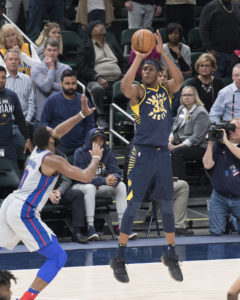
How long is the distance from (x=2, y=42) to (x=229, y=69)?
12.5 feet

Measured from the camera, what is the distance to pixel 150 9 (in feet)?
38.7

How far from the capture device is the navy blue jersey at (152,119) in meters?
6.71

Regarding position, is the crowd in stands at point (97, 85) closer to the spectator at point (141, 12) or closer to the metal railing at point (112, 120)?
the spectator at point (141, 12)

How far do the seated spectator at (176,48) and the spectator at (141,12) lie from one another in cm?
88

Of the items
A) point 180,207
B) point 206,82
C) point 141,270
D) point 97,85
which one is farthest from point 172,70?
point 206,82

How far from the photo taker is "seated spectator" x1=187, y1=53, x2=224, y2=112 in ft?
33.4

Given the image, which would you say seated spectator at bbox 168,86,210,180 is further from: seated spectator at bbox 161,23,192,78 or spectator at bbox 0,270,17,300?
spectator at bbox 0,270,17,300

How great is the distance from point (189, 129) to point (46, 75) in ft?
6.77

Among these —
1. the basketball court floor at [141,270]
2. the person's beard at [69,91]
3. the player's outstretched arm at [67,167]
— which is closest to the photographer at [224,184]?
the basketball court floor at [141,270]

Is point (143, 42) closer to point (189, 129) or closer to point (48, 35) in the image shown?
point (189, 129)

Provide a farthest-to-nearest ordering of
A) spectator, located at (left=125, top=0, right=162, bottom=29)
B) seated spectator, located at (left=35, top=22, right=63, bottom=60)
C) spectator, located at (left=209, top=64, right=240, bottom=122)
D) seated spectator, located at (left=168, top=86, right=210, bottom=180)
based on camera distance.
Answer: spectator, located at (left=125, top=0, right=162, bottom=29)
seated spectator, located at (left=35, top=22, right=63, bottom=60)
spectator, located at (left=209, top=64, right=240, bottom=122)
seated spectator, located at (left=168, top=86, right=210, bottom=180)

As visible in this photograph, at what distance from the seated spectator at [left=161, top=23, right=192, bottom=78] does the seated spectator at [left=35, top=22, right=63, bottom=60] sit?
1.71 meters

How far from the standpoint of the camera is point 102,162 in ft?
29.0

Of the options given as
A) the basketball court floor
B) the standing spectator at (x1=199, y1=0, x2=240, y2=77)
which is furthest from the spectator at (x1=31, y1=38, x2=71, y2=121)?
the standing spectator at (x1=199, y1=0, x2=240, y2=77)
